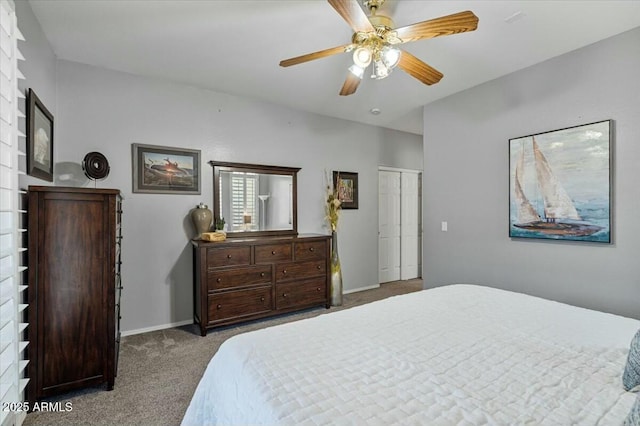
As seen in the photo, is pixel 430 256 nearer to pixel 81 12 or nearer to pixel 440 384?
pixel 440 384

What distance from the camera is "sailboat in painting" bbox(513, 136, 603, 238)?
2.68 meters

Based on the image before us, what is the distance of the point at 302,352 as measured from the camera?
4.21 feet

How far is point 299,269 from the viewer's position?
12.6 feet

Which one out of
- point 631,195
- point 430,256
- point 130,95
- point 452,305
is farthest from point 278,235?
point 631,195

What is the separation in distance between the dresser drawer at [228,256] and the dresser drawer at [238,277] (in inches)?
3.0

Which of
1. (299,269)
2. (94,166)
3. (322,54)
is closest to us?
(322,54)

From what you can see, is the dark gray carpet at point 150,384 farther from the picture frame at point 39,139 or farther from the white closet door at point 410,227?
the white closet door at point 410,227

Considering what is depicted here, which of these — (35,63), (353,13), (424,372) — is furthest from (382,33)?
(35,63)

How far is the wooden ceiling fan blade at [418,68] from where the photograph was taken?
208 cm

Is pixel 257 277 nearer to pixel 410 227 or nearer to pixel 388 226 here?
pixel 388 226

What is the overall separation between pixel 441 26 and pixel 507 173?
202cm

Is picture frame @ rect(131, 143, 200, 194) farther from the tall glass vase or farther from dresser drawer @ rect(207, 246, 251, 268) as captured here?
the tall glass vase

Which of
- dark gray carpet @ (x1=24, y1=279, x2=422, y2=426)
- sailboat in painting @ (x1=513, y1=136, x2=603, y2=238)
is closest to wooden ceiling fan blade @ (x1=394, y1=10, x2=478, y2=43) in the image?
sailboat in painting @ (x1=513, y1=136, x2=603, y2=238)

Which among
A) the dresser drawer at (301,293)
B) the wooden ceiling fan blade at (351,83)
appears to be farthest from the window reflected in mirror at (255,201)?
the wooden ceiling fan blade at (351,83)
